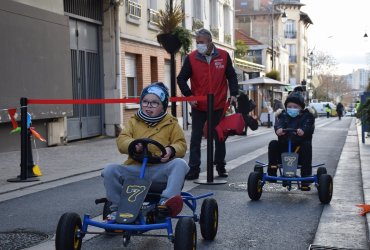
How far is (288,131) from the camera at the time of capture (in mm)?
6746

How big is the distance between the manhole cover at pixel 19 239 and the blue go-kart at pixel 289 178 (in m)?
2.47

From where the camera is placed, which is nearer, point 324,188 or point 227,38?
point 324,188

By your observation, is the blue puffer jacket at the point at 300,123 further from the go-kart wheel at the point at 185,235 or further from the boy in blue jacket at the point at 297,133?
the go-kart wheel at the point at 185,235

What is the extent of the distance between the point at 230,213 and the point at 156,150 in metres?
1.48

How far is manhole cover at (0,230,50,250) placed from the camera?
4.53m

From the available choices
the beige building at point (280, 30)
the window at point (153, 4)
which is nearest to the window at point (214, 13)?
the window at point (153, 4)

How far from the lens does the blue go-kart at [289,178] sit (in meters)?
6.18

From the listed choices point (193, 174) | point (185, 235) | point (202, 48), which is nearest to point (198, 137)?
point (193, 174)

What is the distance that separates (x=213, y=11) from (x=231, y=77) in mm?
24515

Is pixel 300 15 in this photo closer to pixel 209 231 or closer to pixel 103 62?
pixel 103 62

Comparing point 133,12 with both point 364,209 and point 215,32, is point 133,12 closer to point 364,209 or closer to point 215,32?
point 215,32

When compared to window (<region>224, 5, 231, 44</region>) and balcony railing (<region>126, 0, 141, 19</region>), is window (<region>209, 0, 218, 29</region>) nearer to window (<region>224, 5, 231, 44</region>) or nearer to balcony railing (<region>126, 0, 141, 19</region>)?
window (<region>224, 5, 231, 44</region>)

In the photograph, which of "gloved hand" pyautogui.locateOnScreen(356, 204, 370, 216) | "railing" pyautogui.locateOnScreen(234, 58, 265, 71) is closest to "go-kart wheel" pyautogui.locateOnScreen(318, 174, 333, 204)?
"gloved hand" pyautogui.locateOnScreen(356, 204, 370, 216)

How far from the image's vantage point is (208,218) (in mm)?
4562
